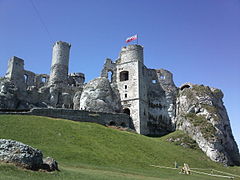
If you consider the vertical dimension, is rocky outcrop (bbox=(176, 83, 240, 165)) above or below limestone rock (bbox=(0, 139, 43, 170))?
above

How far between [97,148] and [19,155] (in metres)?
16.1

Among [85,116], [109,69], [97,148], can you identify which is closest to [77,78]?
[109,69]

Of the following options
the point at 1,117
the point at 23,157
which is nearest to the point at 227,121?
the point at 1,117

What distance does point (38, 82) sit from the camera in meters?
72.4

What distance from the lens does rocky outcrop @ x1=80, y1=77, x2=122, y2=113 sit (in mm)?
55062

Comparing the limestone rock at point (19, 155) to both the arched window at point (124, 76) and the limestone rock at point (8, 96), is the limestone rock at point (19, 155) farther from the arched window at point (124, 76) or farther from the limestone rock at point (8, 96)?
the arched window at point (124, 76)

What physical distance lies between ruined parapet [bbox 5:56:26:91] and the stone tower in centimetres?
2361

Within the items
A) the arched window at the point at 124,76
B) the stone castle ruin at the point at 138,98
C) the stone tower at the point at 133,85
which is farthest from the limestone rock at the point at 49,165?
the arched window at the point at 124,76

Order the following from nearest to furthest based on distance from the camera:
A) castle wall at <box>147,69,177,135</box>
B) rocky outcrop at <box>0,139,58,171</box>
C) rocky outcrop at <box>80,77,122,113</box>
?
1. rocky outcrop at <box>0,139,58,171</box>
2. rocky outcrop at <box>80,77,122,113</box>
3. castle wall at <box>147,69,177,135</box>

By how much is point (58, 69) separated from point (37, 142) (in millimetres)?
40746

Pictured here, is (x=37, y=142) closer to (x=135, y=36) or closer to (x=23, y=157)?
(x=23, y=157)

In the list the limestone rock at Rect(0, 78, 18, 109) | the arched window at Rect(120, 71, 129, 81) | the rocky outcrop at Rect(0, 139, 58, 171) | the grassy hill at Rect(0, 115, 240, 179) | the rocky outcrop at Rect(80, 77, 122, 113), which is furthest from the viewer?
the arched window at Rect(120, 71, 129, 81)

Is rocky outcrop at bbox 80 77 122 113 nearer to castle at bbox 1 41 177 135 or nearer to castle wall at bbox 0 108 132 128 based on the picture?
castle at bbox 1 41 177 135

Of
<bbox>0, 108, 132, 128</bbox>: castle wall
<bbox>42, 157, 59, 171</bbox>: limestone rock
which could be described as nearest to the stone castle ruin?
<bbox>0, 108, 132, 128</bbox>: castle wall
